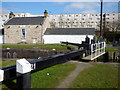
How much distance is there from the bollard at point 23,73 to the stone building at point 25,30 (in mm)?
27514

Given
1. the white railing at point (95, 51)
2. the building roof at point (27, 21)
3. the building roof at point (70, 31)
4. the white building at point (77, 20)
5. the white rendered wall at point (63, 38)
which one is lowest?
the white railing at point (95, 51)

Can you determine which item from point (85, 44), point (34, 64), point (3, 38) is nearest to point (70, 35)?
point (3, 38)

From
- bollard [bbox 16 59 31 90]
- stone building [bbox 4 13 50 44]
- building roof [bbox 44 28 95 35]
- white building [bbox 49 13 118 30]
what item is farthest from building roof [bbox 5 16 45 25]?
white building [bbox 49 13 118 30]

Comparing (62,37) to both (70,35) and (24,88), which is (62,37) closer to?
(70,35)

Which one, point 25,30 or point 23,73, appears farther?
point 25,30

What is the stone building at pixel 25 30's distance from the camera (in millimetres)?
29681

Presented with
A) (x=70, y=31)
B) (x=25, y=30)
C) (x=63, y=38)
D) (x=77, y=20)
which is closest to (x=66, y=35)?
(x=63, y=38)

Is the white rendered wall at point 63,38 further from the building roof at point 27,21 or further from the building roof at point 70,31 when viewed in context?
the building roof at point 27,21

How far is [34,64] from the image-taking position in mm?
2633

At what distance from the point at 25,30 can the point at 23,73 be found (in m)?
29.6

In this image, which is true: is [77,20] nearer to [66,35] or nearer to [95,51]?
[66,35]

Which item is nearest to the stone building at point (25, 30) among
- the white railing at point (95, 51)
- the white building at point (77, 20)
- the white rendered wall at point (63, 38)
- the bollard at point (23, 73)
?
the white rendered wall at point (63, 38)

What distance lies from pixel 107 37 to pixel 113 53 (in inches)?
683

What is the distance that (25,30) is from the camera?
30422mm
